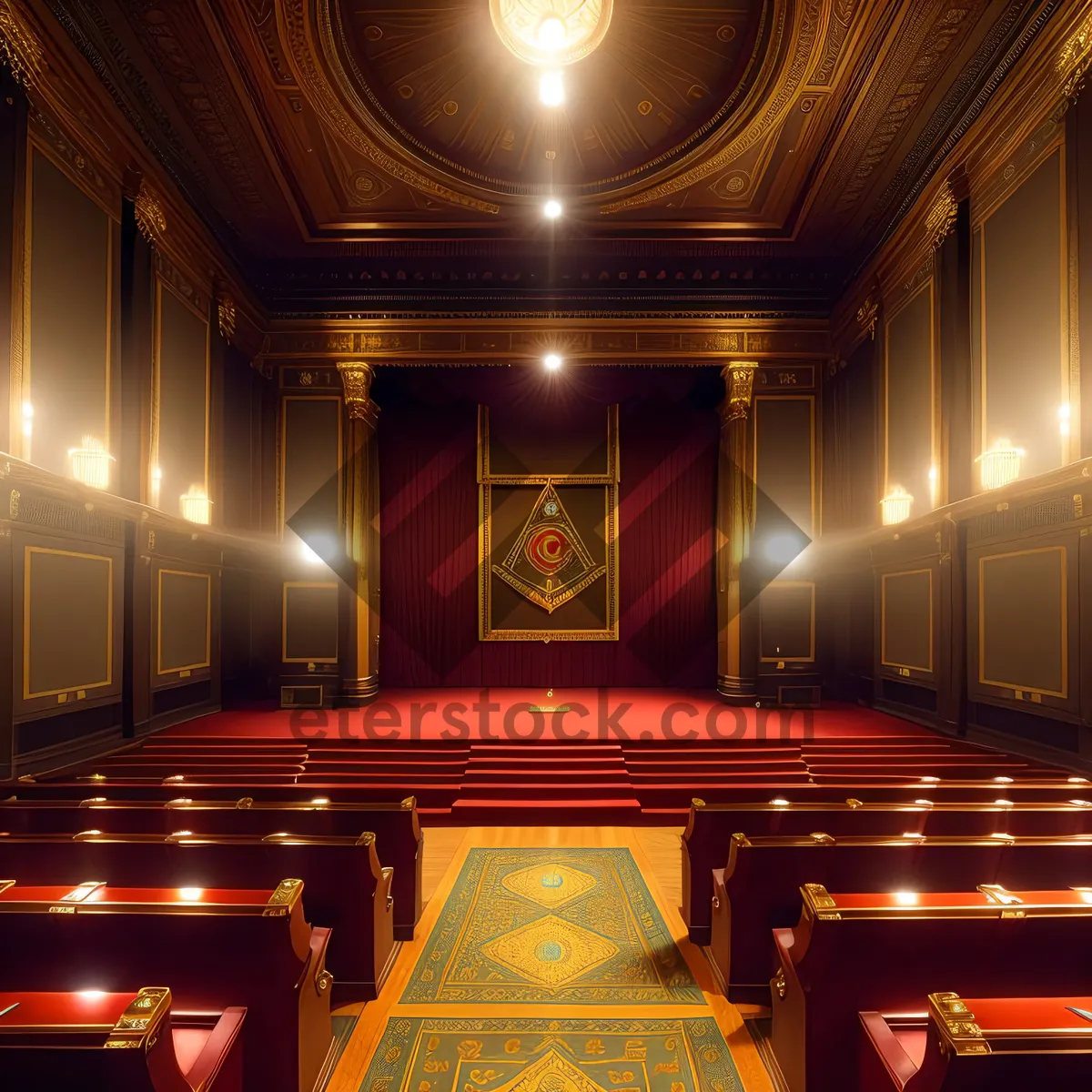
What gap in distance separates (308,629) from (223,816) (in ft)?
15.9

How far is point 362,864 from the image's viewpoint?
6.72 feet

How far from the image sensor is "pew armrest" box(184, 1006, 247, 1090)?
4.30 ft

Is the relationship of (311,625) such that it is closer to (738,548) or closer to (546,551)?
(546,551)

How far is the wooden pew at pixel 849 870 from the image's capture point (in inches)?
77.6

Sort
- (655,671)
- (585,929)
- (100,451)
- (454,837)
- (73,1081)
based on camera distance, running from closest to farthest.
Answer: (73,1081), (585,929), (454,837), (100,451), (655,671)

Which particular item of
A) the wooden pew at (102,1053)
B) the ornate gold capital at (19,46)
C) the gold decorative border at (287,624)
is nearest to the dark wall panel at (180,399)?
the gold decorative border at (287,624)

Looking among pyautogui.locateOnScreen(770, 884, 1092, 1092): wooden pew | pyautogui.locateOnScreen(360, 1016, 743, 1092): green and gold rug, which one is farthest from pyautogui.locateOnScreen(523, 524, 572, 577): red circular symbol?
pyautogui.locateOnScreen(770, 884, 1092, 1092): wooden pew

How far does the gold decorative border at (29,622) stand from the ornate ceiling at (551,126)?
3163mm

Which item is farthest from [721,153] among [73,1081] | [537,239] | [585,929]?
[73,1081]

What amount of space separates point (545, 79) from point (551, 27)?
36 centimetres

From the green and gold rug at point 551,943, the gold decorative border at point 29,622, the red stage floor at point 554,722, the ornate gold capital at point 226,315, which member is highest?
the ornate gold capital at point 226,315

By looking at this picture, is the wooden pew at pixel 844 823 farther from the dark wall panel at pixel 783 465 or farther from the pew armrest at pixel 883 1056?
the dark wall panel at pixel 783 465

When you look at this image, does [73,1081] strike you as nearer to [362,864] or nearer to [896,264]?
[362,864]

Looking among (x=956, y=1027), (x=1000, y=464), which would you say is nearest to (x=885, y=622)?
(x=1000, y=464)
